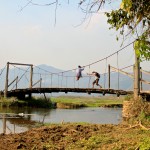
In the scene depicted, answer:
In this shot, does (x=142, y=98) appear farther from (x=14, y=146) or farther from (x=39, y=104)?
(x=39, y=104)

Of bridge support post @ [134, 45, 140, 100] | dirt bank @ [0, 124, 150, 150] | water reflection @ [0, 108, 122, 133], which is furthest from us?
bridge support post @ [134, 45, 140, 100]

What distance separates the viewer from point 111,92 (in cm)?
2959

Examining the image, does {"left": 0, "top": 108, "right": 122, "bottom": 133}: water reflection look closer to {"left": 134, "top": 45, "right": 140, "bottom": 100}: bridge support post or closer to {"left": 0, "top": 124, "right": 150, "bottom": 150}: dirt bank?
{"left": 134, "top": 45, "right": 140, "bottom": 100}: bridge support post

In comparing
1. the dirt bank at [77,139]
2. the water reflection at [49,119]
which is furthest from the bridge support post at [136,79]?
the dirt bank at [77,139]

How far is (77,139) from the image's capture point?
1210cm

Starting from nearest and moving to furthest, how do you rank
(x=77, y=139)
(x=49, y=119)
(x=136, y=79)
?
(x=77, y=139) < (x=136, y=79) < (x=49, y=119)

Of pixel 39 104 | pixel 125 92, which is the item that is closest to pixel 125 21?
pixel 125 92

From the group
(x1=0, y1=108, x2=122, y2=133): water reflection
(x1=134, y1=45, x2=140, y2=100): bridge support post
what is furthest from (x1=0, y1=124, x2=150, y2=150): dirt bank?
(x1=134, y1=45, x2=140, y2=100): bridge support post

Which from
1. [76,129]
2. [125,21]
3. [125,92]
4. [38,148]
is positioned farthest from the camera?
[125,92]

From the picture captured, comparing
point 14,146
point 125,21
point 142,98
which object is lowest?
point 14,146

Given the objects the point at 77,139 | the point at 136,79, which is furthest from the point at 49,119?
the point at 77,139

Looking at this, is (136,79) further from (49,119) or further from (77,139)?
(77,139)

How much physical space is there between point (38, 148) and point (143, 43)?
473 cm

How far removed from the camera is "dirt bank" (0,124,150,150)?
10469 mm
